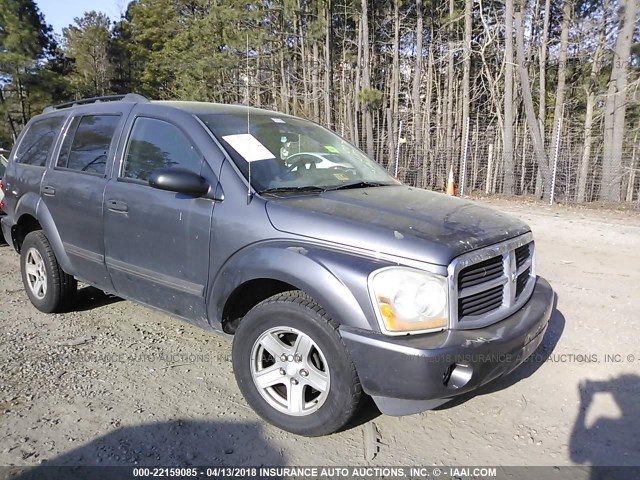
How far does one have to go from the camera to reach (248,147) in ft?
10.3

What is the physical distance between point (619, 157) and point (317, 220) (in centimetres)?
1442

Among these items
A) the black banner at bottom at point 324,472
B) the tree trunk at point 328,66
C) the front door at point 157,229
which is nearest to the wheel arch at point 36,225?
the front door at point 157,229

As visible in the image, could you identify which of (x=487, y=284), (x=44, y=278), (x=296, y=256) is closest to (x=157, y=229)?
(x=296, y=256)

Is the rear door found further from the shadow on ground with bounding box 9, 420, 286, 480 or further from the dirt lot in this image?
the shadow on ground with bounding box 9, 420, 286, 480

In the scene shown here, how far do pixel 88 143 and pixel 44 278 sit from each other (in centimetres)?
139

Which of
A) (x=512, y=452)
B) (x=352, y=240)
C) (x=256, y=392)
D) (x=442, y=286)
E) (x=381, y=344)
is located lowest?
(x=512, y=452)

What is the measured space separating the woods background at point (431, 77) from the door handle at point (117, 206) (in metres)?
12.4

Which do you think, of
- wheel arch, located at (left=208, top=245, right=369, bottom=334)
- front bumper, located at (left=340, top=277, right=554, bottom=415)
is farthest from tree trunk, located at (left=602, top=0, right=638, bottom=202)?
wheel arch, located at (left=208, top=245, right=369, bottom=334)

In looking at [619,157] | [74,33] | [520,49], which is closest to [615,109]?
[619,157]

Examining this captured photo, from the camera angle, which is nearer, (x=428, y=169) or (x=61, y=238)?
(x=61, y=238)

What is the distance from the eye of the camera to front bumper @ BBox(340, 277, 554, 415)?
2.24m

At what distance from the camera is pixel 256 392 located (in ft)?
9.16

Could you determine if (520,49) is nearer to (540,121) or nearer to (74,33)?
(540,121)

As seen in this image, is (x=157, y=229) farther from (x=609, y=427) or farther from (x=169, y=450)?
(x=609, y=427)
